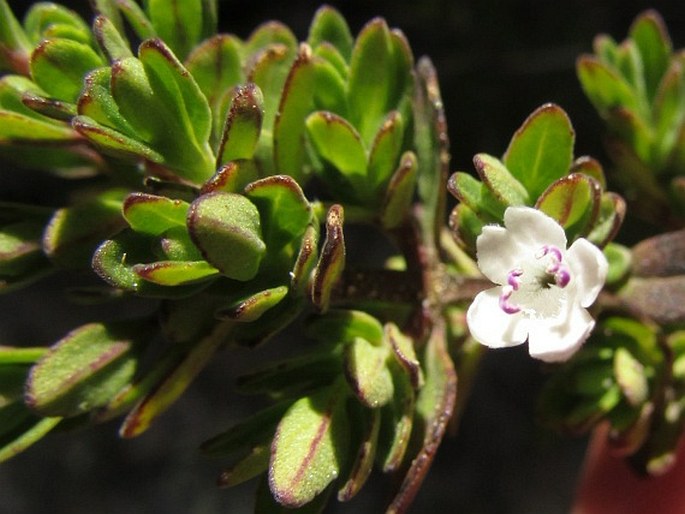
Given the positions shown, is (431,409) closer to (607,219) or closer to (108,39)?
(607,219)

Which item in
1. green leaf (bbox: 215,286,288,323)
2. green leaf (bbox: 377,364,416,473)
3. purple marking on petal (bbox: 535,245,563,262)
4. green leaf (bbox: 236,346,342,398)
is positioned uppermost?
green leaf (bbox: 215,286,288,323)

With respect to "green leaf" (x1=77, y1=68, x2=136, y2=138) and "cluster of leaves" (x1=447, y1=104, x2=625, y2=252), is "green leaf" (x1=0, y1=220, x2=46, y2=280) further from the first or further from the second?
"cluster of leaves" (x1=447, y1=104, x2=625, y2=252)

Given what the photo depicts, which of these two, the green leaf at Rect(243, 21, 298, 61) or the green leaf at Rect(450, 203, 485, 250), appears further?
the green leaf at Rect(243, 21, 298, 61)

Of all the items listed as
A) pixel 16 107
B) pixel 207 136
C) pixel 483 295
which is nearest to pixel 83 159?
pixel 16 107

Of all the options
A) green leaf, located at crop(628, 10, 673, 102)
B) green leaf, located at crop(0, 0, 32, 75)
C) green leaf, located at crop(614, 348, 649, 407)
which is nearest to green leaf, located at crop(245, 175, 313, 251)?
green leaf, located at crop(0, 0, 32, 75)

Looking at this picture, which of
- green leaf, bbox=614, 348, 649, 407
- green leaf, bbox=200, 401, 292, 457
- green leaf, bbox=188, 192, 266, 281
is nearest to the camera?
green leaf, bbox=188, 192, 266, 281

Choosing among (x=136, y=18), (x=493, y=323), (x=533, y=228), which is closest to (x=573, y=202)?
(x=533, y=228)

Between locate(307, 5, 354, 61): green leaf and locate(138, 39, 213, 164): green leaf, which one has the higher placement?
locate(138, 39, 213, 164): green leaf

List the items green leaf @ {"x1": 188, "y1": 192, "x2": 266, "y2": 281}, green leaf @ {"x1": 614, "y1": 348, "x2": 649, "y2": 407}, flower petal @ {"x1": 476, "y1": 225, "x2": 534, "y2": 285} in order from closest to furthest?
1. green leaf @ {"x1": 188, "y1": 192, "x2": 266, "y2": 281}
2. flower petal @ {"x1": 476, "y1": 225, "x2": 534, "y2": 285}
3. green leaf @ {"x1": 614, "y1": 348, "x2": 649, "y2": 407}
